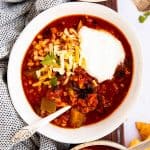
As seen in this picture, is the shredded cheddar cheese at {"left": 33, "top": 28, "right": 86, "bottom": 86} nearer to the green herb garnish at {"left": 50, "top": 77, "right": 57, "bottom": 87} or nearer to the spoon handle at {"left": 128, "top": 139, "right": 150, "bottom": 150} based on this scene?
the green herb garnish at {"left": 50, "top": 77, "right": 57, "bottom": 87}

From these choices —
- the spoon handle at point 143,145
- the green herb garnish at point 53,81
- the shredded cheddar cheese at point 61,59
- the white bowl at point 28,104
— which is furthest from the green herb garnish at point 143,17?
the spoon handle at point 143,145

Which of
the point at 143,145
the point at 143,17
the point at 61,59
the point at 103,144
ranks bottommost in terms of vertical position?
the point at 103,144

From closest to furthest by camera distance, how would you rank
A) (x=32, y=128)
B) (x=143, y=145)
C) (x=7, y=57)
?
(x=143, y=145) → (x=32, y=128) → (x=7, y=57)

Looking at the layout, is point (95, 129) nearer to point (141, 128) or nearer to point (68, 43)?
point (141, 128)

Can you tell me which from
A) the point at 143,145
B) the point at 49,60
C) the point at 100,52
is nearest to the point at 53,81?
the point at 49,60

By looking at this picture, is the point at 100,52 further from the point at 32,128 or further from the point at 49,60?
the point at 32,128

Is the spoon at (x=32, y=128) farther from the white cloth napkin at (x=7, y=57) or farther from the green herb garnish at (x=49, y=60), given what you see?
the green herb garnish at (x=49, y=60)

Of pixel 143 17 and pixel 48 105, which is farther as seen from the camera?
pixel 143 17
